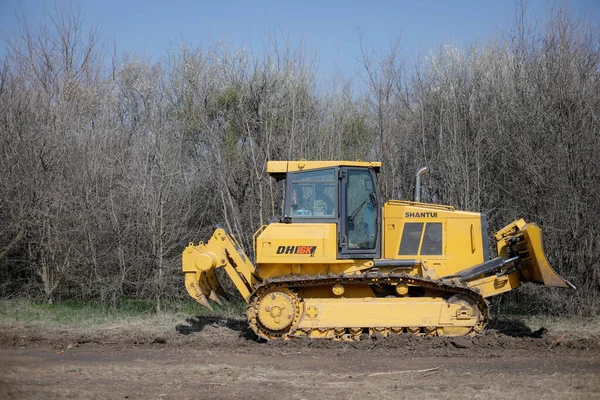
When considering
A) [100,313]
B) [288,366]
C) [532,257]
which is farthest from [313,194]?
[100,313]

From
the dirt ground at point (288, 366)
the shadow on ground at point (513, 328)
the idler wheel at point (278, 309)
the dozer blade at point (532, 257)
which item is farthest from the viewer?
the shadow on ground at point (513, 328)

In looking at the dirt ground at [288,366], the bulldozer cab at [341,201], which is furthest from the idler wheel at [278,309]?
the bulldozer cab at [341,201]

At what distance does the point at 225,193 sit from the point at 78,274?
378cm

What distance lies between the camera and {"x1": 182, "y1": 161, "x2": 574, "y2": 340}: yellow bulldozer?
941 centimetres

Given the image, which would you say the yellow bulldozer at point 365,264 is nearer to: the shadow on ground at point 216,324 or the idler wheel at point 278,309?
the idler wheel at point 278,309

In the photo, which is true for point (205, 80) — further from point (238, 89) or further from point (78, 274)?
point (78, 274)

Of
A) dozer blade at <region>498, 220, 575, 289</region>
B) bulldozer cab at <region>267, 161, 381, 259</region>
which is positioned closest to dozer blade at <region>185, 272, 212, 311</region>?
bulldozer cab at <region>267, 161, 381, 259</region>

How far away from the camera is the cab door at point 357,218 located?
31.1 ft

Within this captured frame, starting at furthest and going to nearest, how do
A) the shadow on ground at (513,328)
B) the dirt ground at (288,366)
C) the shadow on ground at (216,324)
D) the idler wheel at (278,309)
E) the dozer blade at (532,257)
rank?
the shadow on ground at (216,324), the shadow on ground at (513,328), the idler wheel at (278,309), the dozer blade at (532,257), the dirt ground at (288,366)

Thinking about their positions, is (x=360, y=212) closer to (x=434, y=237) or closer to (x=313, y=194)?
(x=313, y=194)

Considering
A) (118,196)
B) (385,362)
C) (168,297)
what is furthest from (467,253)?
(118,196)

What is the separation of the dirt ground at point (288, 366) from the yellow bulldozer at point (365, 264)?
37cm

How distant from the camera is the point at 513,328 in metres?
11.1

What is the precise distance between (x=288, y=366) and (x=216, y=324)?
12.8ft
